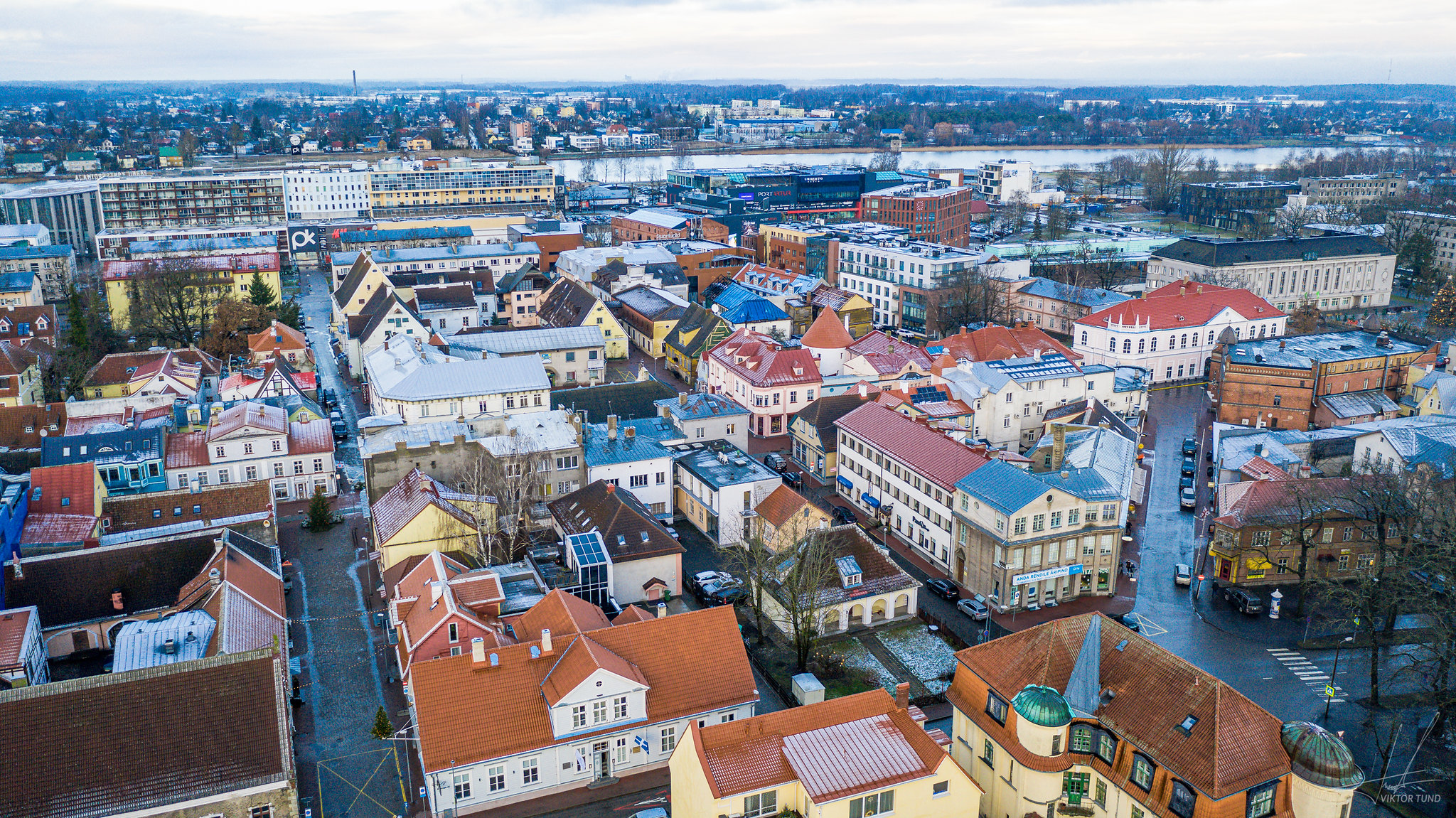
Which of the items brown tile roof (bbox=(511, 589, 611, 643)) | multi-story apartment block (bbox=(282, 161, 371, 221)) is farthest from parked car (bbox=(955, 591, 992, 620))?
multi-story apartment block (bbox=(282, 161, 371, 221))

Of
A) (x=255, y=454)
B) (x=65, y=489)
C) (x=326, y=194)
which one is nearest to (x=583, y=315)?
(x=255, y=454)

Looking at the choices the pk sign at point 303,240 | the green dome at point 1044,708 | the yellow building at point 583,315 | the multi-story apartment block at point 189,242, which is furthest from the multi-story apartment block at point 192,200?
the green dome at point 1044,708

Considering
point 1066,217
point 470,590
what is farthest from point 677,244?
point 470,590

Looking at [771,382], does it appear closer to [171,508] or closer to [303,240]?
[171,508]

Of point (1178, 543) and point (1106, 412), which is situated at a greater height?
point (1106, 412)

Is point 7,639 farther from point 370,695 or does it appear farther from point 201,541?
point 370,695
